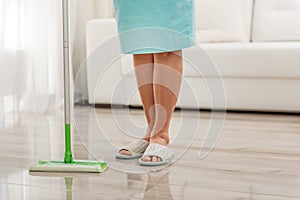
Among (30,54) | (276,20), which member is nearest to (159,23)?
(30,54)

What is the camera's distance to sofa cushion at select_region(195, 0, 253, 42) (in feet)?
10.2

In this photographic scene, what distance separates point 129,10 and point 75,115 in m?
1.28

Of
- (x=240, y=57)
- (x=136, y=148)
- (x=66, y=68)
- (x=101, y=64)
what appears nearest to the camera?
(x=66, y=68)

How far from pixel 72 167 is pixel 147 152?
0.79 feet

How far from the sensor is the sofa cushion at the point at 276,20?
10.2 ft

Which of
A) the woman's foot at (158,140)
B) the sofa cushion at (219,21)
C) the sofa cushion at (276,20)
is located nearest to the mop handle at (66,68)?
the woman's foot at (158,140)

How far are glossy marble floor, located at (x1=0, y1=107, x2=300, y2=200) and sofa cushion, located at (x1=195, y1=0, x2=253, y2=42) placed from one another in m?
0.71

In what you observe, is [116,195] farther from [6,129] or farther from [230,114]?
[230,114]

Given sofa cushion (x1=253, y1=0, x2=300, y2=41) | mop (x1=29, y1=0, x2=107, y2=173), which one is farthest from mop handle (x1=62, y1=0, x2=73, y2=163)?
sofa cushion (x1=253, y1=0, x2=300, y2=41)

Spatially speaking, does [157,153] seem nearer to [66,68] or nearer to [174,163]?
[174,163]

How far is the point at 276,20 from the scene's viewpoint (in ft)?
10.4

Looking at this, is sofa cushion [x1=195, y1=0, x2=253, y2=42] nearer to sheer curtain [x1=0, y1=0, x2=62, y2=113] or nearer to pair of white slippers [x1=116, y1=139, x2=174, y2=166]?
sheer curtain [x1=0, y1=0, x2=62, y2=113]

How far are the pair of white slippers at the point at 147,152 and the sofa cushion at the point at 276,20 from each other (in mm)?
1830

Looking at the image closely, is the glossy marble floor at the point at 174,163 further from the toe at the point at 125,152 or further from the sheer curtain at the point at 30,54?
the sheer curtain at the point at 30,54
